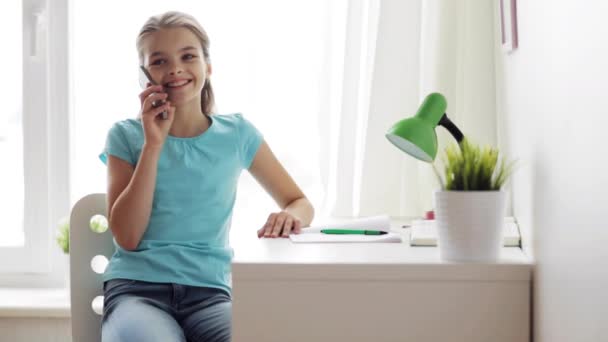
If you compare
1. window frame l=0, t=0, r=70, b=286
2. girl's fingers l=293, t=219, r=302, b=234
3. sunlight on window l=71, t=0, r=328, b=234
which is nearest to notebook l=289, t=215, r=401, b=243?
girl's fingers l=293, t=219, r=302, b=234

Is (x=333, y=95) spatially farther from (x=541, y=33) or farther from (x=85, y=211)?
(x=541, y=33)

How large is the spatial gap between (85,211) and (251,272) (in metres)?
0.72

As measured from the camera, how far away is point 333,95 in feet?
7.16

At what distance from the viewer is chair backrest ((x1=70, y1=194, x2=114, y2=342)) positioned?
175 cm

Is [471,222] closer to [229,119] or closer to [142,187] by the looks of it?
[142,187]

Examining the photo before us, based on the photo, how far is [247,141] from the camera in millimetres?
1902

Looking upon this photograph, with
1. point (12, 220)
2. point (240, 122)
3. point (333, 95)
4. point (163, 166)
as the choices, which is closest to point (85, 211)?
point (163, 166)

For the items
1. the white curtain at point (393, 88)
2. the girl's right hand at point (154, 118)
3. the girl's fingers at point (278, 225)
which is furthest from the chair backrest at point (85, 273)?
the white curtain at point (393, 88)

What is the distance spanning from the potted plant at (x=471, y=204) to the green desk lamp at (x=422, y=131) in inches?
1.7

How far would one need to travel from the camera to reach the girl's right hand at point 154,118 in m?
1.69

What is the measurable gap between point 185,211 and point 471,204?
2.57ft

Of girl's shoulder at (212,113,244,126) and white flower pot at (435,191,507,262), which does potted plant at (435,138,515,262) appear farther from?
girl's shoulder at (212,113,244,126)

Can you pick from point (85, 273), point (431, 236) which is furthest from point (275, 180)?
point (431, 236)

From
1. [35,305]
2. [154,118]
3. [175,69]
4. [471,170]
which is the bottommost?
[35,305]
